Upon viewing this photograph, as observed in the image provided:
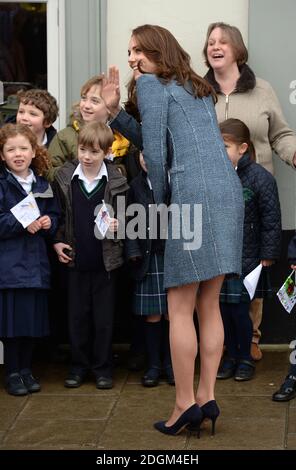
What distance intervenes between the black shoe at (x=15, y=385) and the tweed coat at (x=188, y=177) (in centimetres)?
147

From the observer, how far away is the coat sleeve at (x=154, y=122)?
5812 mm

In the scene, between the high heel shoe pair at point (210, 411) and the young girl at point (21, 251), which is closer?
the high heel shoe pair at point (210, 411)

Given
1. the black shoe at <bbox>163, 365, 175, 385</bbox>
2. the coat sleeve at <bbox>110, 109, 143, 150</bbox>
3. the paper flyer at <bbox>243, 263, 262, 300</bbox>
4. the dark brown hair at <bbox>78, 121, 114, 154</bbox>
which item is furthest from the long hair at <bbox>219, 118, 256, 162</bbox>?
the black shoe at <bbox>163, 365, 175, 385</bbox>

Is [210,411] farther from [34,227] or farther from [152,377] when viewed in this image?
[34,227]

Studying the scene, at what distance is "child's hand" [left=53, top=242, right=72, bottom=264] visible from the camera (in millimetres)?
6957

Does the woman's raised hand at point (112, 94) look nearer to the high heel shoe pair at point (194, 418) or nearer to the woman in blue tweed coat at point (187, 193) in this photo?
the woman in blue tweed coat at point (187, 193)

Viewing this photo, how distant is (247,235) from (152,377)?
103 cm

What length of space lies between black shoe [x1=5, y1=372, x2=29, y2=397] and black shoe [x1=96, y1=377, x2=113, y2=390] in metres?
0.43

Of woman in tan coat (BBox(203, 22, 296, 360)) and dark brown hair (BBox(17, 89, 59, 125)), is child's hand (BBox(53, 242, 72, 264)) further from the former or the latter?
woman in tan coat (BBox(203, 22, 296, 360))

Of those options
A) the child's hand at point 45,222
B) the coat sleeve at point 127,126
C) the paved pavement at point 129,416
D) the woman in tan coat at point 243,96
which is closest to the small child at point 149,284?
the paved pavement at point 129,416

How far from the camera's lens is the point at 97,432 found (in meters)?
6.11

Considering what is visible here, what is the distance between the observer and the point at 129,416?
21.1 ft

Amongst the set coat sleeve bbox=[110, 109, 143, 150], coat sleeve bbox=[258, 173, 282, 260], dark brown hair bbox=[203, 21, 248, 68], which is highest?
dark brown hair bbox=[203, 21, 248, 68]

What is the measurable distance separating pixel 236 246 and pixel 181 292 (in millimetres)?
362
